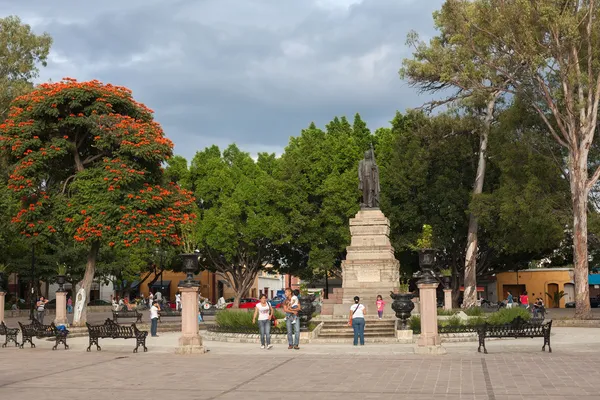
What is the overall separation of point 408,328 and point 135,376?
10.4m

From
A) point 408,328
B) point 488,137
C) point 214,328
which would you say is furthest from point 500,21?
point 214,328

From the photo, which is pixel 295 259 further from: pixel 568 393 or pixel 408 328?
pixel 568 393

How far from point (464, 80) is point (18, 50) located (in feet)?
82.3

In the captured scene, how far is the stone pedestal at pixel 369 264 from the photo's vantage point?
90.7ft

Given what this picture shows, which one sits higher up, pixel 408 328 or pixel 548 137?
pixel 548 137

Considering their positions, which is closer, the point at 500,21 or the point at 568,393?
the point at 568,393

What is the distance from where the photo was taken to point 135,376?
43.5 feet

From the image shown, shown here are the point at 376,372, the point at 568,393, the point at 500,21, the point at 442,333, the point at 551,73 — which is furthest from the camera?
the point at 551,73

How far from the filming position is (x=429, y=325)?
16.8 meters

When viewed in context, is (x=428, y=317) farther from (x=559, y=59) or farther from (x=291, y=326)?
(x=559, y=59)

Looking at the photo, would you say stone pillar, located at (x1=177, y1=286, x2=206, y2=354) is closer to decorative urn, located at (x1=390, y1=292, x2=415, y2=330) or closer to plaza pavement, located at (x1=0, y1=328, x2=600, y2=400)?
plaza pavement, located at (x1=0, y1=328, x2=600, y2=400)

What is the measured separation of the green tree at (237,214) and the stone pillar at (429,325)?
82.8 feet

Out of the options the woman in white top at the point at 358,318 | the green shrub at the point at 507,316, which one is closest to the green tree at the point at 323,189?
the green shrub at the point at 507,316

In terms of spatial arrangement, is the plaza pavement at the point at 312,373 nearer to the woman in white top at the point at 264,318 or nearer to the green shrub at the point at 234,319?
the woman in white top at the point at 264,318
